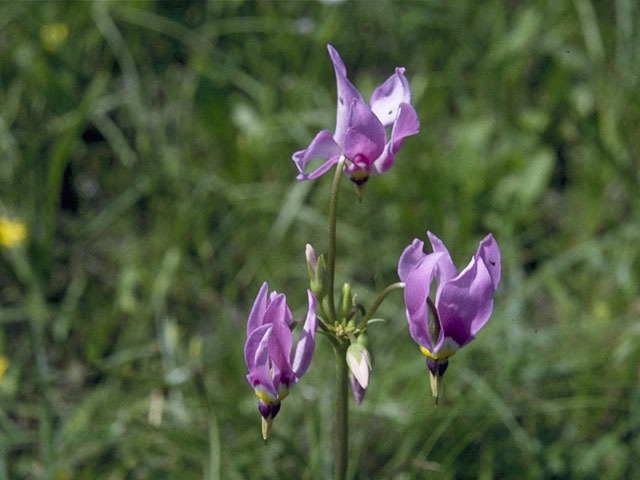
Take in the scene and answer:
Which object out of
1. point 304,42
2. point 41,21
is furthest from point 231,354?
point 41,21

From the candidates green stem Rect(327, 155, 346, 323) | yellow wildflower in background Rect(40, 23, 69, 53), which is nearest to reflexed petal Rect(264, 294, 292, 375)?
green stem Rect(327, 155, 346, 323)

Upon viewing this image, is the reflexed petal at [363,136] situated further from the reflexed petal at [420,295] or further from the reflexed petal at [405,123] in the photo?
the reflexed petal at [420,295]

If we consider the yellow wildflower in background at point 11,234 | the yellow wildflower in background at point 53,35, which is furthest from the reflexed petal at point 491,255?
the yellow wildflower in background at point 53,35

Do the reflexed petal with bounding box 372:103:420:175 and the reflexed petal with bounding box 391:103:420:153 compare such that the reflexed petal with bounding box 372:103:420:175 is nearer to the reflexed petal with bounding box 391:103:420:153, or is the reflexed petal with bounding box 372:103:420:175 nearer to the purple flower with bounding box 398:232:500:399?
the reflexed petal with bounding box 391:103:420:153

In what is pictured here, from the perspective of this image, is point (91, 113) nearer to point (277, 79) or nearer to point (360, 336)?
point (277, 79)

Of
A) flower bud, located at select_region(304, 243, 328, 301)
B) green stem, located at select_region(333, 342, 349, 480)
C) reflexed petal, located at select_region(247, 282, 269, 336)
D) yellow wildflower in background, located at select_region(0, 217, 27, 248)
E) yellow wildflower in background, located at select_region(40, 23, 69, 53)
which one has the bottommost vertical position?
green stem, located at select_region(333, 342, 349, 480)

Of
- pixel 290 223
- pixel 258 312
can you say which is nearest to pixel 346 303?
pixel 258 312
